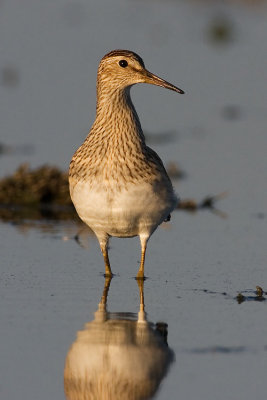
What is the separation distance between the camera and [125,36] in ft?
80.8

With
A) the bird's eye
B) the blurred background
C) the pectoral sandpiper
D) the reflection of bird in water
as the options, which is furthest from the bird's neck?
the blurred background

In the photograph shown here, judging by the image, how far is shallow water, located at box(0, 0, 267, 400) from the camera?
8.02m

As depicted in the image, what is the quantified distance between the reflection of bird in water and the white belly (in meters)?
1.21

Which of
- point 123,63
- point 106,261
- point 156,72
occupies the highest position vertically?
point 156,72

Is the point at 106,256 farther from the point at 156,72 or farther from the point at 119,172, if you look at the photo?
the point at 156,72

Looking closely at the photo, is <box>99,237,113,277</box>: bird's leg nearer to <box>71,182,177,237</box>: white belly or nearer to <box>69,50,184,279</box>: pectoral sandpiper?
<box>69,50,184,279</box>: pectoral sandpiper

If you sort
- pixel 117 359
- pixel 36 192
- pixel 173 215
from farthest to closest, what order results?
pixel 36 192, pixel 173 215, pixel 117 359

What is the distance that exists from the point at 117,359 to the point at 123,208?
227cm

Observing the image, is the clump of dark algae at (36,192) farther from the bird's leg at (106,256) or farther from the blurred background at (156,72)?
the bird's leg at (106,256)

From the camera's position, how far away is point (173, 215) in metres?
13.3

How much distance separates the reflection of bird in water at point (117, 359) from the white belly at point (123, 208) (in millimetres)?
1214

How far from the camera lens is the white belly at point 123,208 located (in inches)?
394

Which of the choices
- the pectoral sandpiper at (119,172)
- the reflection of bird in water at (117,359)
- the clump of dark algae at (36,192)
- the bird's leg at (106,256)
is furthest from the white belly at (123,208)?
the clump of dark algae at (36,192)

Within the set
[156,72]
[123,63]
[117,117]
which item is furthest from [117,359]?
[156,72]
